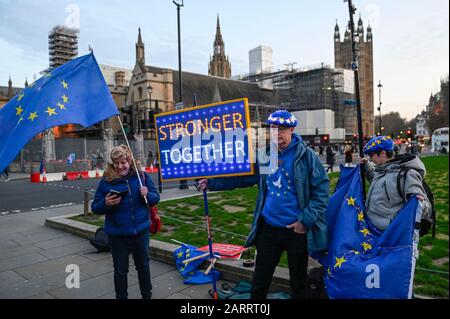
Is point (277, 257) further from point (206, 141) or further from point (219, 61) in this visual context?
point (219, 61)

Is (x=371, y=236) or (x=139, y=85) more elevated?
(x=139, y=85)

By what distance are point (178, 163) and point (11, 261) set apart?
161 inches

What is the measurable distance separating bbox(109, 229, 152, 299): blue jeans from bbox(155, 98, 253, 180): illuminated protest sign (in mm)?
848

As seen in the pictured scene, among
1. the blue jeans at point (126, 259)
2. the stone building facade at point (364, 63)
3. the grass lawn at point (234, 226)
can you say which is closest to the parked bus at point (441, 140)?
the grass lawn at point (234, 226)

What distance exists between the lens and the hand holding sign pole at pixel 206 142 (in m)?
3.60

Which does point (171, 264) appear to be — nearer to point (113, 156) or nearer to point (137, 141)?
point (113, 156)

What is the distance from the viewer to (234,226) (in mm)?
7672

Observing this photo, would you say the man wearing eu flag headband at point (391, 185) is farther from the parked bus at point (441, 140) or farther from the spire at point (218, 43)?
the spire at point (218, 43)

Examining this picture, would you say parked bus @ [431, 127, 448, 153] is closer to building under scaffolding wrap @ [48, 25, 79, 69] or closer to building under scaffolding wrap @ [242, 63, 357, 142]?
building under scaffolding wrap @ [242, 63, 357, 142]

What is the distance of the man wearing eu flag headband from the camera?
3.16 metres

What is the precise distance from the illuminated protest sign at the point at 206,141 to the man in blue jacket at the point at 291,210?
1.34ft

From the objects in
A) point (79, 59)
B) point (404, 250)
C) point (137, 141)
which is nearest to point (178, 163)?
point (79, 59)

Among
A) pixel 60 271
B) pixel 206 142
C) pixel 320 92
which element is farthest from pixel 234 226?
pixel 320 92
